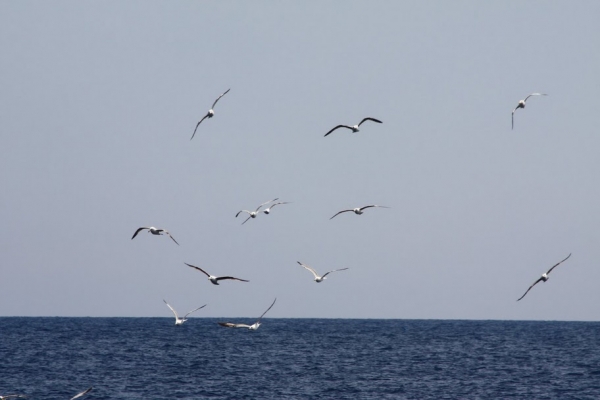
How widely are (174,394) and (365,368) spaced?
24.9 meters

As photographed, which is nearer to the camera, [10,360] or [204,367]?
[204,367]

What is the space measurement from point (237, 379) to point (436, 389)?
16.5 m

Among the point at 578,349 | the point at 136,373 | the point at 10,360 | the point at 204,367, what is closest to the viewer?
the point at 136,373

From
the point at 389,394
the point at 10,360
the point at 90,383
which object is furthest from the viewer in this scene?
the point at 10,360

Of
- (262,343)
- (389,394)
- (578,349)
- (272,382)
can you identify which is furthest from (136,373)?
(578,349)

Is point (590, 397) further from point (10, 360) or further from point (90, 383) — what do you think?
point (10, 360)

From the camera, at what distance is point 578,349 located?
124 meters

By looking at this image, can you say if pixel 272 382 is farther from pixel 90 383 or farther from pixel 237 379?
pixel 90 383

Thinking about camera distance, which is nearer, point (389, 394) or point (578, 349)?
point (389, 394)

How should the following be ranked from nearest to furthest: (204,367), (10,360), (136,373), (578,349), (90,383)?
1. (90,383)
2. (136,373)
3. (204,367)
4. (10,360)
5. (578,349)

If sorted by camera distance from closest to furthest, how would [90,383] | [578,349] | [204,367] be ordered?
1. [90,383]
2. [204,367]
3. [578,349]

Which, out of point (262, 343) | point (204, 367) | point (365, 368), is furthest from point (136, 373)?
point (262, 343)

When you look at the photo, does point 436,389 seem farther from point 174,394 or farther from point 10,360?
point 10,360

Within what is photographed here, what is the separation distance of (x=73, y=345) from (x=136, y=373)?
4395 centimetres
